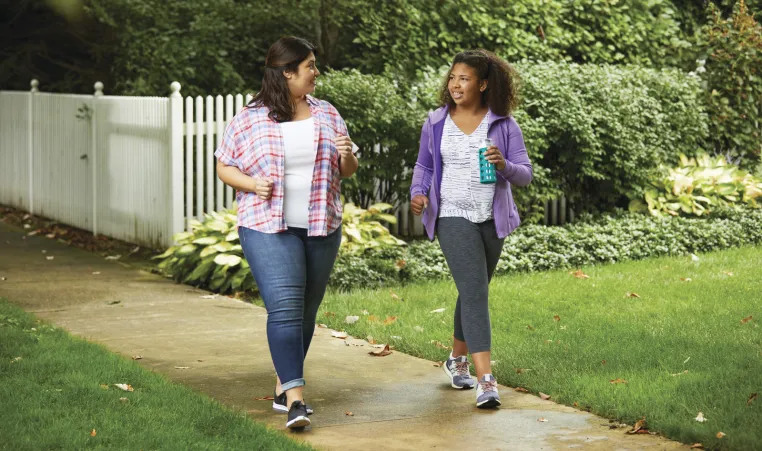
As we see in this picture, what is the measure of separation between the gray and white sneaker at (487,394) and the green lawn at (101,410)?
111cm

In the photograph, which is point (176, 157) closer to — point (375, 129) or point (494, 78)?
point (375, 129)

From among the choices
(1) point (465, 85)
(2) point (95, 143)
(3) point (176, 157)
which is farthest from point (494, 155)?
(2) point (95, 143)

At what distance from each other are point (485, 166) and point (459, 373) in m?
1.24

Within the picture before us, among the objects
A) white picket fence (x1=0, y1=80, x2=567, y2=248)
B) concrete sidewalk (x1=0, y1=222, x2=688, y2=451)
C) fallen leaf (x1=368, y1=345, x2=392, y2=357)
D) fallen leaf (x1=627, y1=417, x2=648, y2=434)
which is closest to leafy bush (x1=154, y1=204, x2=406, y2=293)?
concrete sidewalk (x1=0, y1=222, x2=688, y2=451)

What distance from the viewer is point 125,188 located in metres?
12.6

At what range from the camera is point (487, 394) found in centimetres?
587

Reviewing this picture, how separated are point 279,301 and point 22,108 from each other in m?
11.7

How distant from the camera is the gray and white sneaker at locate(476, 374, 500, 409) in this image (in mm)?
5867

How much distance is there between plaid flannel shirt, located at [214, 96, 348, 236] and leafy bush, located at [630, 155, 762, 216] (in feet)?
25.1

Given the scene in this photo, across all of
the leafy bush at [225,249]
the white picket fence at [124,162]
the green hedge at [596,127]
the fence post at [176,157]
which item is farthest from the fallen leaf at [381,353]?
the green hedge at [596,127]

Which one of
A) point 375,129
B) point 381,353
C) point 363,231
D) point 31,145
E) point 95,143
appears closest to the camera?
point 381,353

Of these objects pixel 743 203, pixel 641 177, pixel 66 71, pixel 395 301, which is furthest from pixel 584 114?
pixel 66 71

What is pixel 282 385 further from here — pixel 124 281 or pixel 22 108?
pixel 22 108

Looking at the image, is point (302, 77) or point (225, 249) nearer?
point (302, 77)
